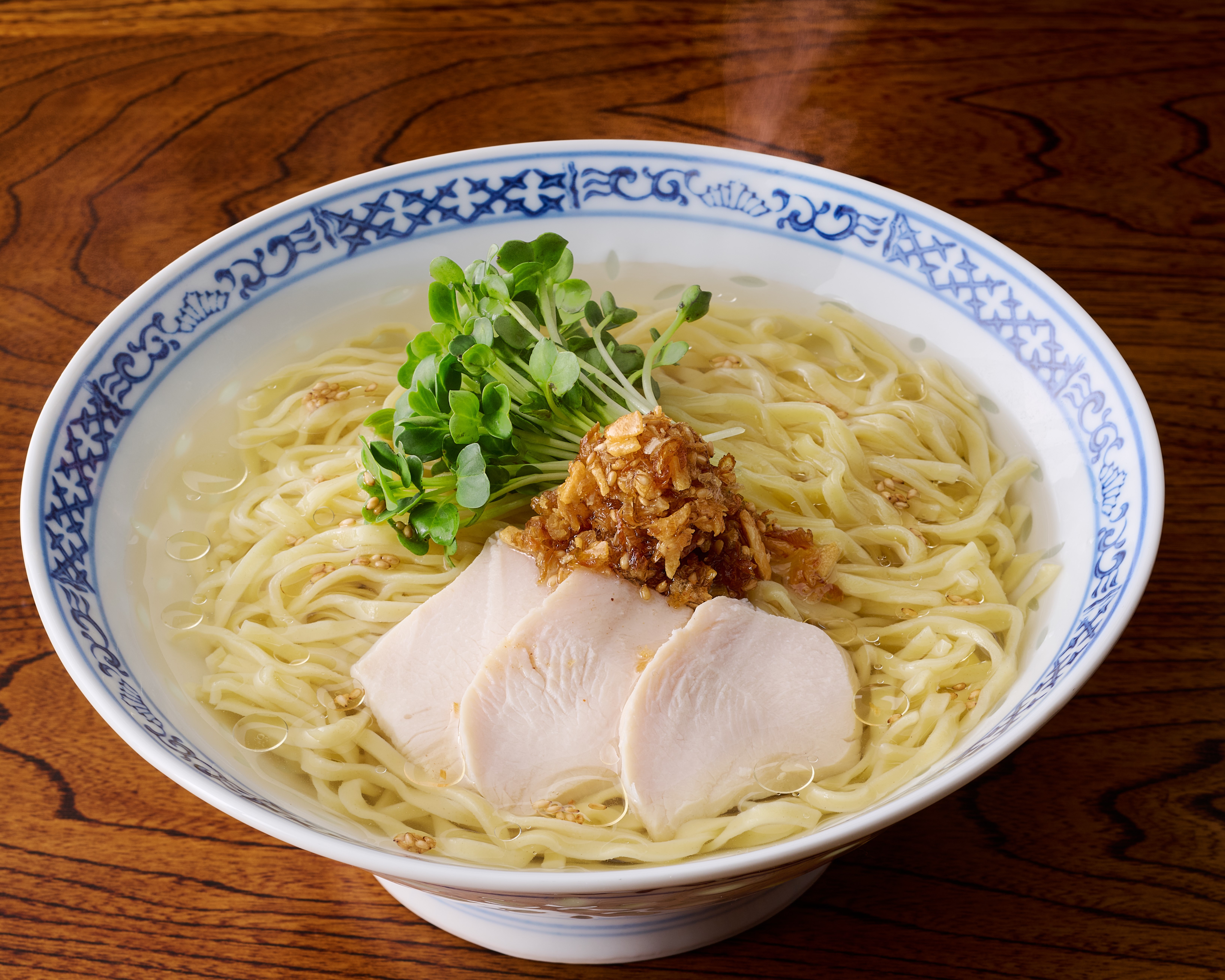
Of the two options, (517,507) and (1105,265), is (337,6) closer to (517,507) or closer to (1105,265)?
(517,507)

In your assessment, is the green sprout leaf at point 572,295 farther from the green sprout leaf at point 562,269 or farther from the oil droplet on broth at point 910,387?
the oil droplet on broth at point 910,387

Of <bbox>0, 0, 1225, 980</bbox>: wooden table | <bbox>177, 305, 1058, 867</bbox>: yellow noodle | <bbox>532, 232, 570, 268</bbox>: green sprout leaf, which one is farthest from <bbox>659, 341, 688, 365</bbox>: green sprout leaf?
<bbox>0, 0, 1225, 980</bbox>: wooden table

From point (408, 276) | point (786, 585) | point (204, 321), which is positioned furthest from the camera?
point (408, 276)

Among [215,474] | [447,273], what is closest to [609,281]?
[447,273]

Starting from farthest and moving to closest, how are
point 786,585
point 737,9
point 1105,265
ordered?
point 737,9
point 1105,265
point 786,585

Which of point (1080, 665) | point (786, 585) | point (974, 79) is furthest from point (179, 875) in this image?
point (974, 79)

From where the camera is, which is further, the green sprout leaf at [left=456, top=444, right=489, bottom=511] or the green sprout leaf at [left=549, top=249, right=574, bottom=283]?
the green sprout leaf at [left=549, top=249, right=574, bottom=283]

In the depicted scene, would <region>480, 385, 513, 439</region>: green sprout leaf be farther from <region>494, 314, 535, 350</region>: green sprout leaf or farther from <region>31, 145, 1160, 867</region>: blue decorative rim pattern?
<region>31, 145, 1160, 867</region>: blue decorative rim pattern
